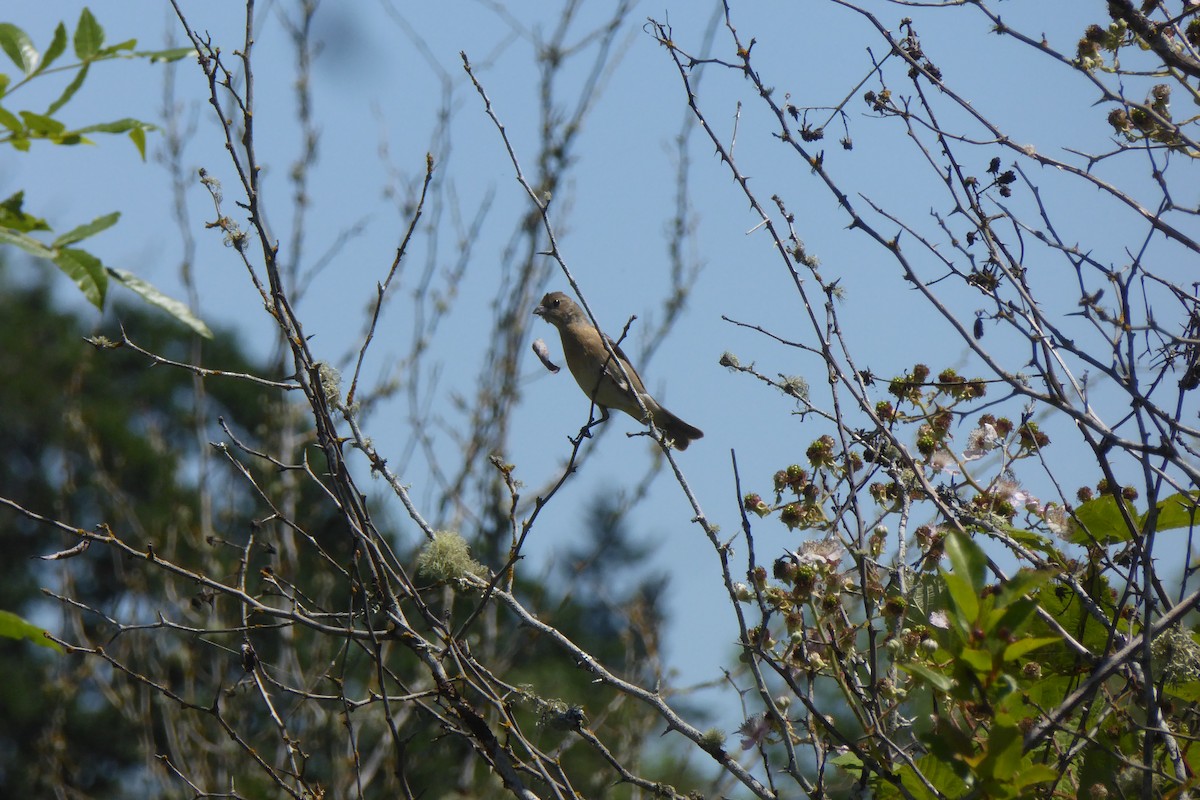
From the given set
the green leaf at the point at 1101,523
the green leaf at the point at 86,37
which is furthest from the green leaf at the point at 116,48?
the green leaf at the point at 1101,523

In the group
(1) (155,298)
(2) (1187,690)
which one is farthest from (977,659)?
(2) (1187,690)

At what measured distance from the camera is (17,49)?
150cm

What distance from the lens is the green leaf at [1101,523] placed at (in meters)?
2.83

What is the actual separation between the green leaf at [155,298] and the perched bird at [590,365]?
4913mm

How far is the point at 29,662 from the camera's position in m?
14.3

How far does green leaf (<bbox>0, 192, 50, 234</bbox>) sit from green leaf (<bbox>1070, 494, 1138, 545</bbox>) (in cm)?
226

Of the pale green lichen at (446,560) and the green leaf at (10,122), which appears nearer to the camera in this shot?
the green leaf at (10,122)

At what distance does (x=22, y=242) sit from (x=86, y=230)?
3.2 inches

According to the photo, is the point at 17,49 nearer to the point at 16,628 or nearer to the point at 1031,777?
the point at 16,628

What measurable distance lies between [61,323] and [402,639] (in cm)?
1615

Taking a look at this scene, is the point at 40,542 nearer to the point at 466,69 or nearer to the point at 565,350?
the point at 565,350

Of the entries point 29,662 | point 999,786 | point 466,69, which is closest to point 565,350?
point 466,69

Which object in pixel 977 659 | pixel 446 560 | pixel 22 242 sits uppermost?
pixel 446 560

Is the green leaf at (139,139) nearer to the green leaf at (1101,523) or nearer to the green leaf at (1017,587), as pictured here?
the green leaf at (1017,587)
